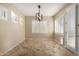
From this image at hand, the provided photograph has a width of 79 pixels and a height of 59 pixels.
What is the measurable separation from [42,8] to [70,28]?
0.86 meters

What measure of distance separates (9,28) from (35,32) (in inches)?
27.0

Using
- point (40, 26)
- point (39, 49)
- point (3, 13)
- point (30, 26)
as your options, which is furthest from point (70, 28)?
point (3, 13)

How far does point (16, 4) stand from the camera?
9.14 feet

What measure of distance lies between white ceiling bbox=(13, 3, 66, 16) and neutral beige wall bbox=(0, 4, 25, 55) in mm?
152

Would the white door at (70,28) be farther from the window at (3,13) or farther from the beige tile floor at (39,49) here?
the window at (3,13)

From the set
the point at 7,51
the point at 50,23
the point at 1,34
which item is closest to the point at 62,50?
the point at 50,23

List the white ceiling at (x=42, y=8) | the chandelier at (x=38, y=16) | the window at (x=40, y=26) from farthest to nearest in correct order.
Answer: the window at (x=40, y=26) < the chandelier at (x=38, y=16) < the white ceiling at (x=42, y=8)

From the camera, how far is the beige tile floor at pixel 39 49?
2.84m

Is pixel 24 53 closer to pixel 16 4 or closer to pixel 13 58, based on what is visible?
pixel 13 58

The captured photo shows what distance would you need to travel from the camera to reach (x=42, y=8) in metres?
2.91

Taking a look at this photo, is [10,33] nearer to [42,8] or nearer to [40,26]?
[40,26]

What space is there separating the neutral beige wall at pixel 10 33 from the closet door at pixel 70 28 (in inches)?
44.9

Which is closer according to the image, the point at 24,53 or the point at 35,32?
the point at 24,53

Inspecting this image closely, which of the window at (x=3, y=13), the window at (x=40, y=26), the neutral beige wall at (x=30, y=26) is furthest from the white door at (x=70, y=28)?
the window at (x=3, y=13)
